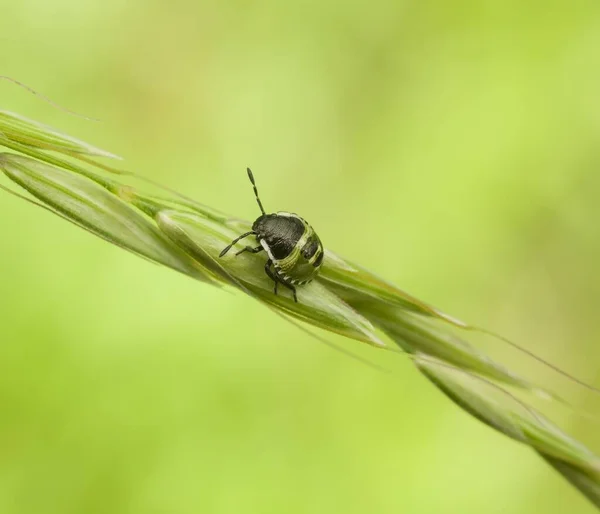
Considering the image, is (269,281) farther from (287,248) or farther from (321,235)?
(321,235)

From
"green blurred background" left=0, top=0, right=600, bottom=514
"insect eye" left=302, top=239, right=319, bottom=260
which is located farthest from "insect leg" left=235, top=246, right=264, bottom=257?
"green blurred background" left=0, top=0, right=600, bottom=514

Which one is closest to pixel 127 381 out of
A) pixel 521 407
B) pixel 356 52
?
pixel 521 407

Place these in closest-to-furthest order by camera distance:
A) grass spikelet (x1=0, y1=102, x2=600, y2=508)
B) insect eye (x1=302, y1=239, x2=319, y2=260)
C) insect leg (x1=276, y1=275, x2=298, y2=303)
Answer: grass spikelet (x1=0, y1=102, x2=600, y2=508) < insect leg (x1=276, y1=275, x2=298, y2=303) < insect eye (x1=302, y1=239, x2=319, y2=260)

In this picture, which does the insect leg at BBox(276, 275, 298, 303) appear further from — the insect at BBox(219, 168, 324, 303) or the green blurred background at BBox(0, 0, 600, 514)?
the green blurred background at BBox(0, 0, 600, 514)

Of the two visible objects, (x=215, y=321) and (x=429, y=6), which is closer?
(x=215, y=321)

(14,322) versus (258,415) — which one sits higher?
(258,415)

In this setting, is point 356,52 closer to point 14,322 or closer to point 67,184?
point 14,322
